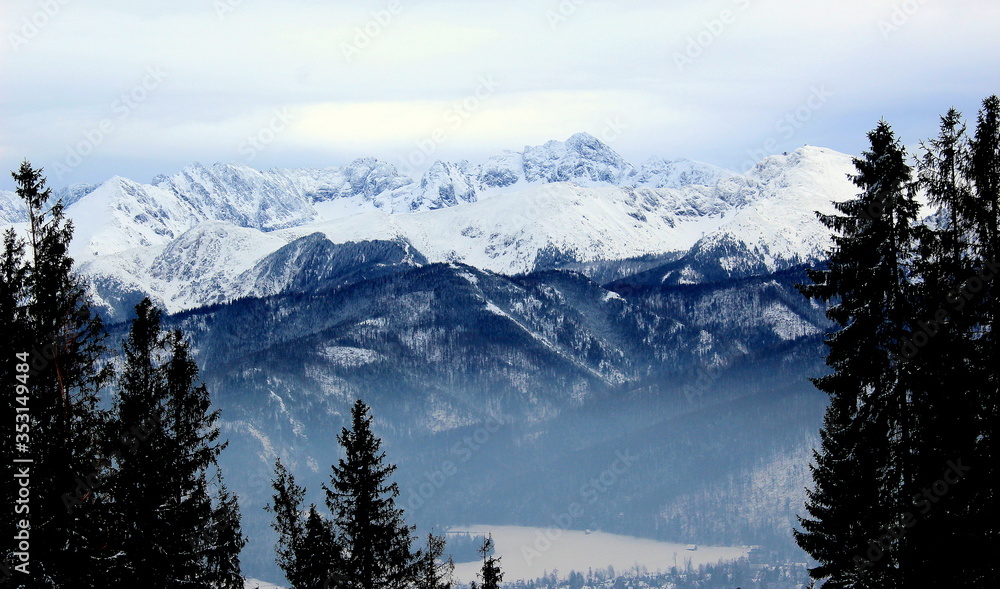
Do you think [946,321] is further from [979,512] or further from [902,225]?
[979,512]

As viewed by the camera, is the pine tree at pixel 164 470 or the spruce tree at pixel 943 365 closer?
the spruce tree at pixel 943 365

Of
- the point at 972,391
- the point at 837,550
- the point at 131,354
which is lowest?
the point at 837,550

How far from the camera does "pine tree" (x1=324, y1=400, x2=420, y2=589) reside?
129ft

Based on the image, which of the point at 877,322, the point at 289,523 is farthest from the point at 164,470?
the point at 877,322

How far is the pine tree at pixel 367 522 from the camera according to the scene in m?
39.3

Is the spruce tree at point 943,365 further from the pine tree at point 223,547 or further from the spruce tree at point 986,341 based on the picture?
the pine tree at point 223,547

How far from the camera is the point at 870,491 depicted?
3512 centimetres

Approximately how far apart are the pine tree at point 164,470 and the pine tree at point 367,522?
5.52 meters

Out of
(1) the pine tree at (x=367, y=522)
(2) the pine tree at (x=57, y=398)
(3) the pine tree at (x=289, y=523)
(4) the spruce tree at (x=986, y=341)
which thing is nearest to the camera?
(2) the pine tree at (x=57, y=398)

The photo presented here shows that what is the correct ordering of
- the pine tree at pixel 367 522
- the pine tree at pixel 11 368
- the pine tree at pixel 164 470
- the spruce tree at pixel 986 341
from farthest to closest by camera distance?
the pine tree at pixel 367 522 → the pine tree at pixel 164 470 → the spruce tree at pixel 986 341 → the pine tree at pixel 11 368

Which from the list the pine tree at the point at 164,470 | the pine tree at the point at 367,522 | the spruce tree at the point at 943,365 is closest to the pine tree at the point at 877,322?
the spruce tree at the point at 943,365

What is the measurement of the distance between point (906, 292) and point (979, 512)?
6.91 metres

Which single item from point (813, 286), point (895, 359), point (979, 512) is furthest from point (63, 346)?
point (979, 512)

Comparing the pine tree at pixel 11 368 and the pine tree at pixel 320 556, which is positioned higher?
the pine tree at pixel 11 368
